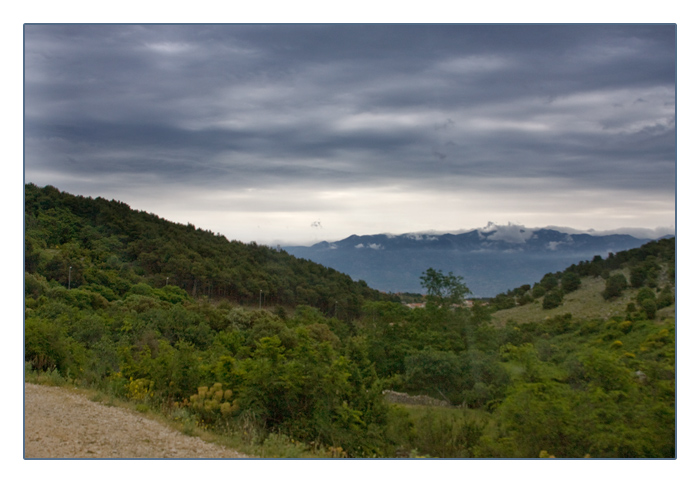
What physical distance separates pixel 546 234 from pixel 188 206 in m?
5.63

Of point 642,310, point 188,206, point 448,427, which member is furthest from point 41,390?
point 642,310

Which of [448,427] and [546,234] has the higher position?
[546,234]

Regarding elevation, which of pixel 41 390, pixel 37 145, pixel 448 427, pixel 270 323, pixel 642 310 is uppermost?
pixel 37 145

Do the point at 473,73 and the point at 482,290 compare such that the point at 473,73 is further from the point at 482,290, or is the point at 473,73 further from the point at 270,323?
the point at 270,323

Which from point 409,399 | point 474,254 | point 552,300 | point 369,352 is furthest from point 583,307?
point 369,352

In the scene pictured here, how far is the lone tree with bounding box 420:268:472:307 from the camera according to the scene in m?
7.15

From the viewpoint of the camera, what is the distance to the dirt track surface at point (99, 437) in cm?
536

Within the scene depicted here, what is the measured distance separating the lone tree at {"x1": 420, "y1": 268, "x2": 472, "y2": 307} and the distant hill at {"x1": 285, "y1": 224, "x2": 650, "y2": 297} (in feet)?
0.27

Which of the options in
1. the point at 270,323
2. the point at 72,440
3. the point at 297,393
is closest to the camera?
the point at 72,440

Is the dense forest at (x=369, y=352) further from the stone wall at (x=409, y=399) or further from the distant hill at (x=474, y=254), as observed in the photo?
the distant hill at (x=474, y=254)

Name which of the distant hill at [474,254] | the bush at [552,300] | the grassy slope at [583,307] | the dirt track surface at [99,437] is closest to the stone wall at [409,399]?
the grassy slope at [583,307]

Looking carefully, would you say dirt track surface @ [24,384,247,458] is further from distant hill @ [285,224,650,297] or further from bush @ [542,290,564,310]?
bush @ [542,290,564,310]

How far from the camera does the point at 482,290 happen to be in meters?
7.04

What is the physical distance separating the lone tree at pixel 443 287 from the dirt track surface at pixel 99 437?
3459 millimetres
